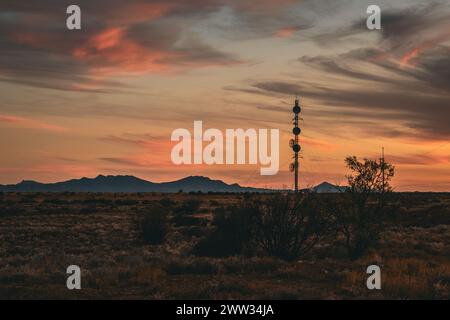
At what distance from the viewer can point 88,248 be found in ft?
87.1

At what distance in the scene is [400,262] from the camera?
20844 millimetres

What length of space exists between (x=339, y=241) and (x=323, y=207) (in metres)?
5.02

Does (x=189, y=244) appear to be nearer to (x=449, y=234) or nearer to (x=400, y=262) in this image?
(x=400, y=262)

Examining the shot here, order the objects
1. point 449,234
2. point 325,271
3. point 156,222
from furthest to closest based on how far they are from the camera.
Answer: point 449,234
point 156,222
point 325,271

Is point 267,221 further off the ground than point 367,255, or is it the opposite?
point 267,221

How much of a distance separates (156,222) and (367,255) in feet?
40.8

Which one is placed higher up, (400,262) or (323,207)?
(323,207)

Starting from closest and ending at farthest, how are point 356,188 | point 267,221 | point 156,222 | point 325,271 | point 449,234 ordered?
point 325,271
point 267,221
point 356,188
point 156,222
point 449,234
